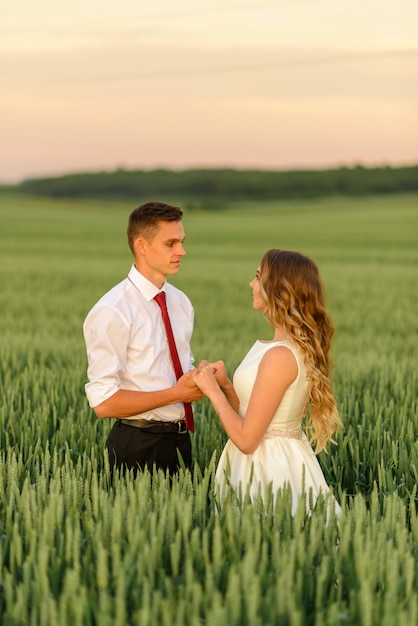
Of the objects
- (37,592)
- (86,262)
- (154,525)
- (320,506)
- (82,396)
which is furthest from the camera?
(86,262)

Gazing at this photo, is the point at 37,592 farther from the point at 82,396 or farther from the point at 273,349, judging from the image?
the point at 82,396

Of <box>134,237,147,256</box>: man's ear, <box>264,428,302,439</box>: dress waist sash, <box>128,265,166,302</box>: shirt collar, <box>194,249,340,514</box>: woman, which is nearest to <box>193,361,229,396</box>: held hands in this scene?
<box>194,249,340,514</box>: woman

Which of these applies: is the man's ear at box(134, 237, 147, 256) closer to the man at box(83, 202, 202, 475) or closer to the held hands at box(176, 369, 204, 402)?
the man at box(83, 202, 202, 475)

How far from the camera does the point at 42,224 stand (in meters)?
59.8

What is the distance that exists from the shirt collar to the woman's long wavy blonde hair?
2.03 feet

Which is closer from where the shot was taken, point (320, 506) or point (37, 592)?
point (37, 592)

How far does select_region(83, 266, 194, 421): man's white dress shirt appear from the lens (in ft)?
13.1

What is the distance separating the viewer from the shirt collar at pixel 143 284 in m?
4.14

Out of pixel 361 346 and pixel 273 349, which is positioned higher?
pixel 273 349

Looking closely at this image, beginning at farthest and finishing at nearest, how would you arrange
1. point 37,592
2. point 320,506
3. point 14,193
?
point 14,193, point 320,506, point 37,592

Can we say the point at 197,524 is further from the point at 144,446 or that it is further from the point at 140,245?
the point at 140,245

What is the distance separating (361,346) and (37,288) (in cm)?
1011

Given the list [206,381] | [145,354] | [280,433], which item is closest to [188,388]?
[206,381]

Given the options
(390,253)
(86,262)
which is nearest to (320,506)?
(86,262)
